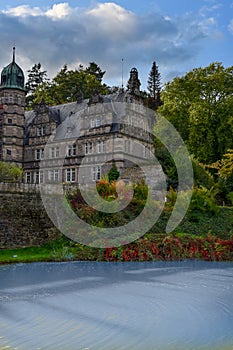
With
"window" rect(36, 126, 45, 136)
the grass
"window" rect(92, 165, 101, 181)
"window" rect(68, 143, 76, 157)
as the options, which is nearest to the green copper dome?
"window" rect(36, 126, 45, 136)

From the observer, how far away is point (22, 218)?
2133 cm

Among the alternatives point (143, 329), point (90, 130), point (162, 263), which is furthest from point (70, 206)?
point (90, 130)

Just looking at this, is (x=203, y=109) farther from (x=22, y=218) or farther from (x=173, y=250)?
(x=22, y=218)

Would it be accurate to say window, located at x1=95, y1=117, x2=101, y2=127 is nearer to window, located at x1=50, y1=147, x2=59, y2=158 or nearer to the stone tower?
window, located at x1=50, y1=147, x2=59, y2=158

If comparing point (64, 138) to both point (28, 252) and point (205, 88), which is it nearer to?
point (205, 88)

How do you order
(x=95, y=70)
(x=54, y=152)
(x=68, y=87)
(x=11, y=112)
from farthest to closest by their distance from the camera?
(x=95, y=70) → (x=68, y=87) → (x=54, y=152) → (x=11, y=112)

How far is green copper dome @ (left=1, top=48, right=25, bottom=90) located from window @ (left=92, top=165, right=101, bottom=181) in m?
11.3

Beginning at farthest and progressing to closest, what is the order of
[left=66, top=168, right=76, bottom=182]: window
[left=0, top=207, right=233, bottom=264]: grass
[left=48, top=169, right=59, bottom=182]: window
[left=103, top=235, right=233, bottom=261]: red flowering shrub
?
[left=48, top=169, right=59, bottom=182]: window < [left=66, top=168, right=76, bottom=182]: window < [left=103, top=235, right=233, bottom=261]: red flowering shrub < [left=0, top=207, right=233, bottom=264]: grass

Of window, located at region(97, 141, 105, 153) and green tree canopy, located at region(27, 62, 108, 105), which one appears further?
green tree canopy, located at region(27, 62, 108, 105)

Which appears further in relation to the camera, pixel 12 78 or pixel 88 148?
pixel 12 78

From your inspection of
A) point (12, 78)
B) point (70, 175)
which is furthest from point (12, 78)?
point (70, 175)

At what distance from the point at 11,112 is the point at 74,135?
6731 millimetres

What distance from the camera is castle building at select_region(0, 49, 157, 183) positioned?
4003 cm

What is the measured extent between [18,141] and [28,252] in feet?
84.0
